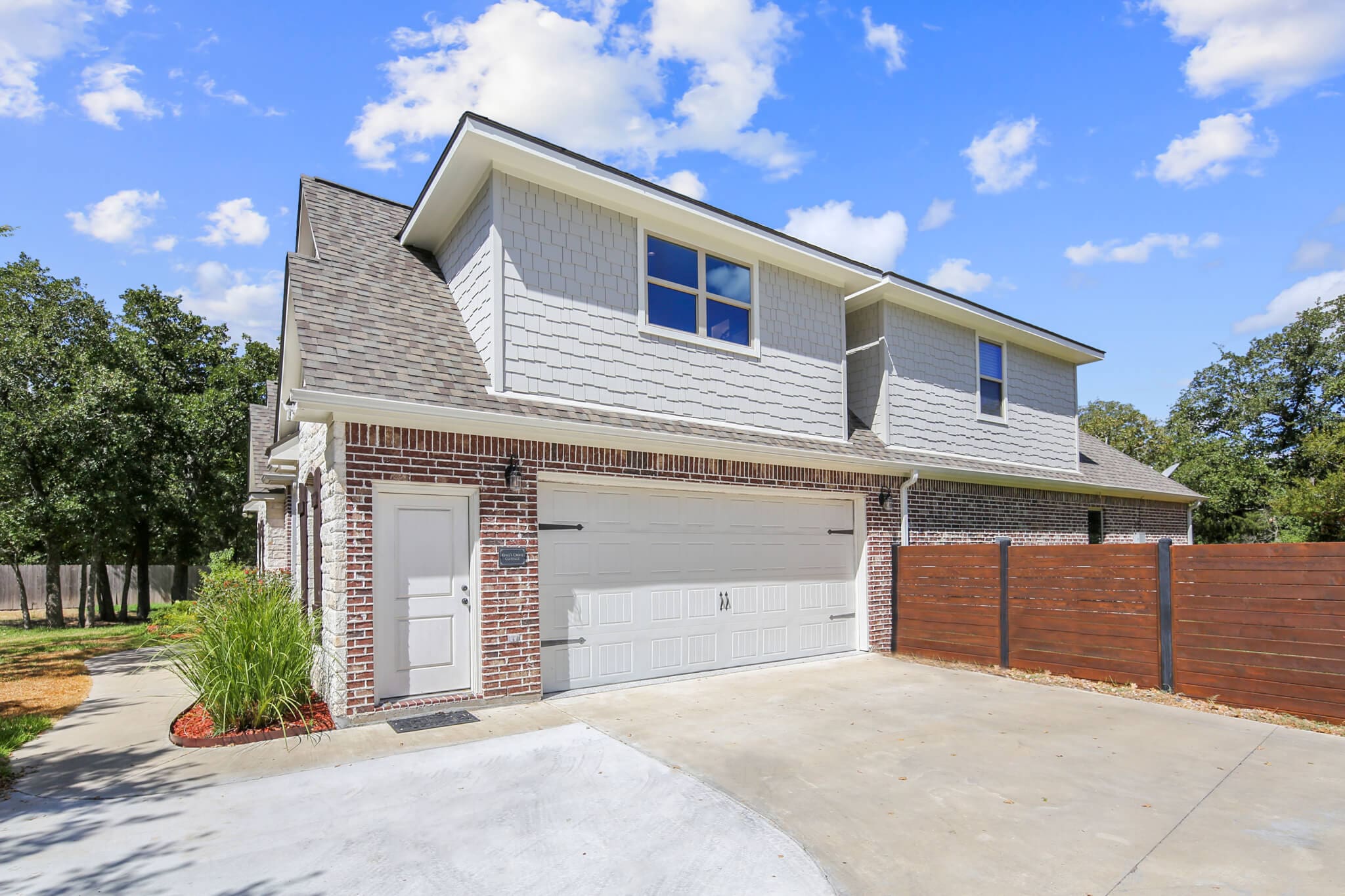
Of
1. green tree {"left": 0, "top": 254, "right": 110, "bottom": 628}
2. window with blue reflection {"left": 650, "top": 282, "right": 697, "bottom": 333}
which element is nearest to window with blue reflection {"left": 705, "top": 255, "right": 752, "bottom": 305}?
window with blue reflection {"left": 650, "top": 282, "right": 697, "bottom": 333}

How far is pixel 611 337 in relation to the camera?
8617 millimetres

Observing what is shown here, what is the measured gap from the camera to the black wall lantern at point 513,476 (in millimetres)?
7391

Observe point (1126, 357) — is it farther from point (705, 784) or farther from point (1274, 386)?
point (1274, 386)

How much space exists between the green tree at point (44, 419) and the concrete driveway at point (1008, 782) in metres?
17.5

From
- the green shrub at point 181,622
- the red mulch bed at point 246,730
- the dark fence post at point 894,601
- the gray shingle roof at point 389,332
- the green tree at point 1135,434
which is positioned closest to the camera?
the red mulch bed at point 246,730

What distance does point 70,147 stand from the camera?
426 inches

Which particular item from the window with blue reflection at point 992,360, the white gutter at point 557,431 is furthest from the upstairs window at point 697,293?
the window with blue reflection at point 992,360

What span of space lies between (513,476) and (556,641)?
190 cm

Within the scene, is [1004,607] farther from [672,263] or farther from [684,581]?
[672,263]

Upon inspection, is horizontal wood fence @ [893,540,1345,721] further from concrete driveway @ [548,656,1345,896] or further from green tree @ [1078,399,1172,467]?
green tree @ [1078,399,1172,467]

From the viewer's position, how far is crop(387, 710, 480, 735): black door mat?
6.39 metres

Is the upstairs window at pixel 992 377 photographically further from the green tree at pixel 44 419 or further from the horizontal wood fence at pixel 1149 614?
the green tree at pixel 44 419

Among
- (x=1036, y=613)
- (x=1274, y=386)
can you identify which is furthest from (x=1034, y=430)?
(x=1274, y=386)

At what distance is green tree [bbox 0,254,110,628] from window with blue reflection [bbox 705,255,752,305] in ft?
56.3
